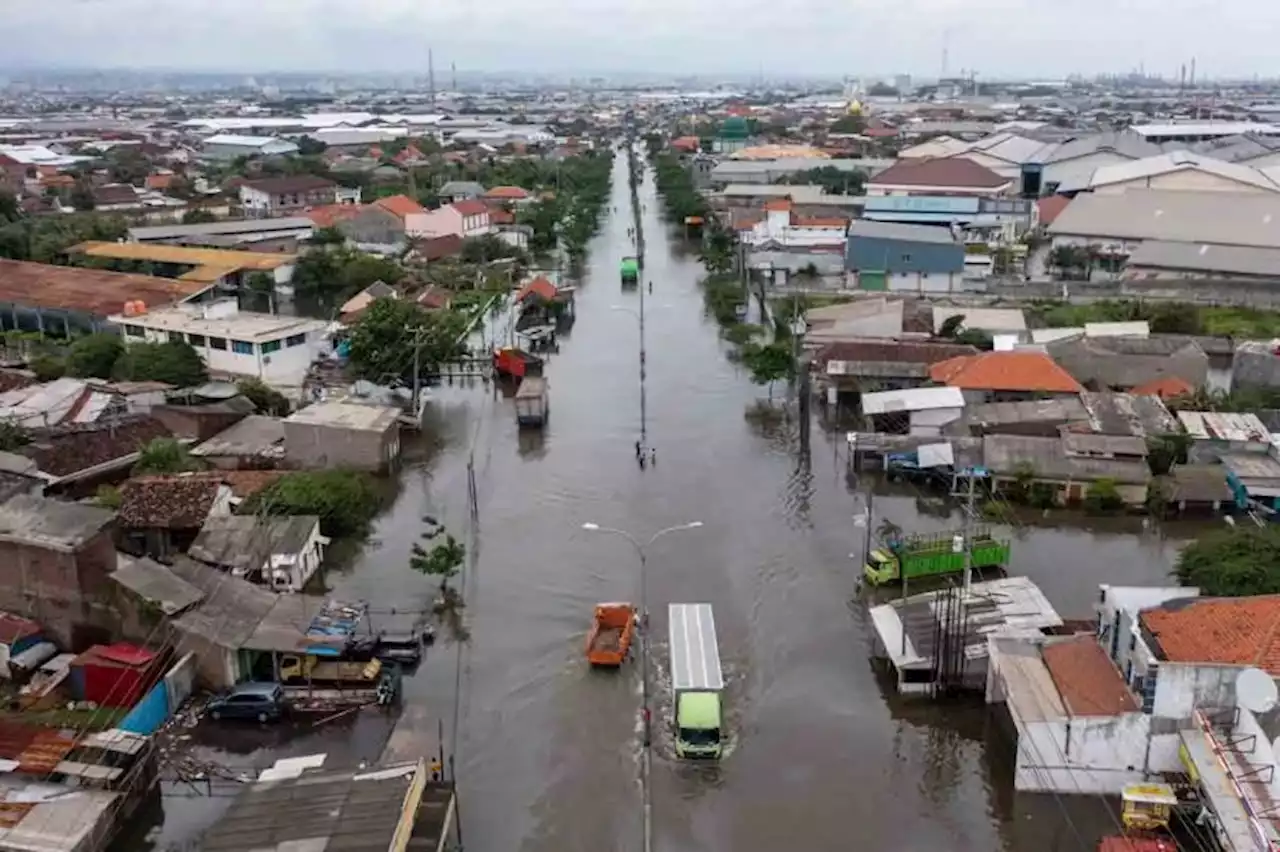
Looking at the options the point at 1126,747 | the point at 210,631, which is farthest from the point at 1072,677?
the point at 210,631

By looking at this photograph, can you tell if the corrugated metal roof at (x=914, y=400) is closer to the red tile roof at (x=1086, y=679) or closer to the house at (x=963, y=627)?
the house at (x=963, y=627)

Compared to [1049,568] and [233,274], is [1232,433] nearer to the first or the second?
[1049,568]

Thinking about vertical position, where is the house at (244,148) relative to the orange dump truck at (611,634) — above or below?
above

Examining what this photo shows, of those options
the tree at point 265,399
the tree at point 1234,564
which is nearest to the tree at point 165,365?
the tree at point 265,399

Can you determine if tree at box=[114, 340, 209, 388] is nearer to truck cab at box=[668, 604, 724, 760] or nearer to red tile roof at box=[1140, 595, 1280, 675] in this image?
truck cab at box=[668, 604, 724, 760]

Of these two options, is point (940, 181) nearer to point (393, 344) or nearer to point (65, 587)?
point (393, 344)

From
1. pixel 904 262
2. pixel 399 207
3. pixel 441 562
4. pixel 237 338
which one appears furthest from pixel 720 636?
pixel 399 207
